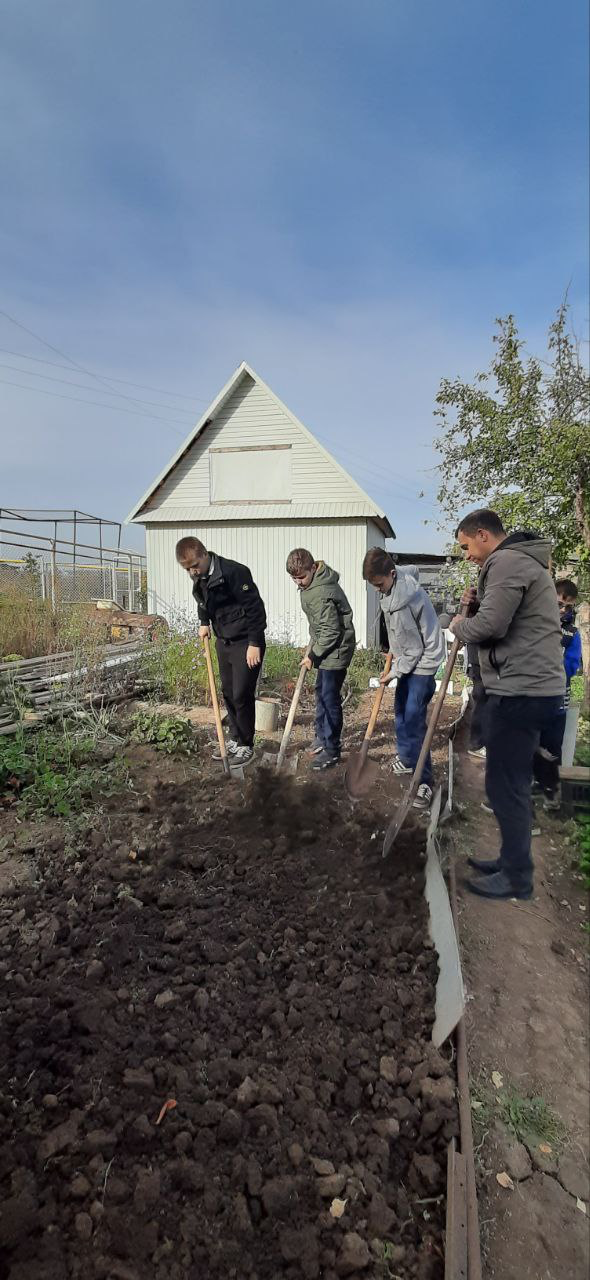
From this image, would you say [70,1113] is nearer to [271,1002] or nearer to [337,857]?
[271,1002]

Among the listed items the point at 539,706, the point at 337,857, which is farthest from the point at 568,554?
the point at 337,857

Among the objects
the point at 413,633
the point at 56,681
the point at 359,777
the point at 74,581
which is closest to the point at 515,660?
the point at 413,633

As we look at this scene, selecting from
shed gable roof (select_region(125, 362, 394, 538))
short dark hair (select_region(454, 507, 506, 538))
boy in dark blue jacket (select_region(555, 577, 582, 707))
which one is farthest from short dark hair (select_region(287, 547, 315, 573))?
shed gable roof (select_region(125, 362, 394, 538))

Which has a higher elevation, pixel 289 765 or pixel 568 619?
pixel 568 619

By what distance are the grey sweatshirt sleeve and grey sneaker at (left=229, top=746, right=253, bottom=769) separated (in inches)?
100

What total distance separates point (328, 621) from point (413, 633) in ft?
3.02

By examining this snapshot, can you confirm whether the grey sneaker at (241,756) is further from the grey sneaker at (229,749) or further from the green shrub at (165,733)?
the green shrub at (165,733)

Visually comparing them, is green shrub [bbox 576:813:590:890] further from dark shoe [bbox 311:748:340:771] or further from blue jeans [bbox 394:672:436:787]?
dark shoe [bbox 311:748:340:771]

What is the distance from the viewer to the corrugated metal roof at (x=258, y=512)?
12898mm

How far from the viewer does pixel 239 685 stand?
505 cm

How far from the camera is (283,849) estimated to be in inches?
133

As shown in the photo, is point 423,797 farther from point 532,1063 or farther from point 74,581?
point 74,581

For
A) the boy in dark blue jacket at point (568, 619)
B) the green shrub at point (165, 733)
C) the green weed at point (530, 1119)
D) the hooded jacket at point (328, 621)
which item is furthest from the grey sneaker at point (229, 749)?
the green weed at point (530, 1119)

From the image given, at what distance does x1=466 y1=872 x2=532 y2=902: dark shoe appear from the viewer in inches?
130
